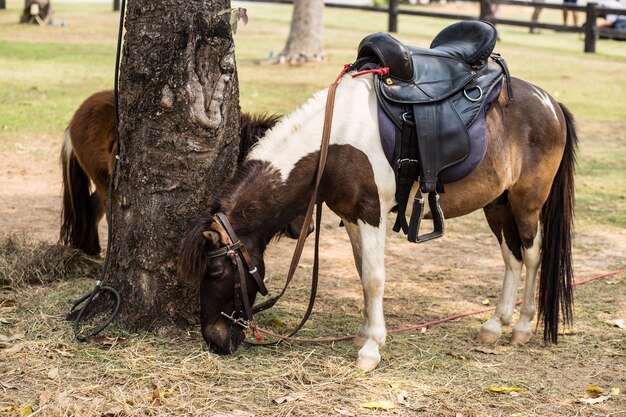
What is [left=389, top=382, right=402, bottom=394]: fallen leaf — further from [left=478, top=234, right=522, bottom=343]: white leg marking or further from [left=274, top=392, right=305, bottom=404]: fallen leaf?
[left=478, top=234, right=522, bottom=343]: white leg marking

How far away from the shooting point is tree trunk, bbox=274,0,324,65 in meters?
16.3

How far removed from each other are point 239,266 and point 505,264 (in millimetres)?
1936

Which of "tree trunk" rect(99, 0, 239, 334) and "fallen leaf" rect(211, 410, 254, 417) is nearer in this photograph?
"fallen leaf" rect(211, 410, 254, 417)

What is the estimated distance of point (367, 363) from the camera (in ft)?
14.9

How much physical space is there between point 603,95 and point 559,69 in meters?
2.61

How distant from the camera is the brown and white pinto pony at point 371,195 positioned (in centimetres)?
443

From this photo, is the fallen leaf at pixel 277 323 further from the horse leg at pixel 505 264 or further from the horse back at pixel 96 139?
the horse back at pixel 96 139

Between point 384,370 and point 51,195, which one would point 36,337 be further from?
point 51,195

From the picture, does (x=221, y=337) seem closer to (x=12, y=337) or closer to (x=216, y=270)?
(x=216, y=270)

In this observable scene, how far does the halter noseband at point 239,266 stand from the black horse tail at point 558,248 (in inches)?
72.9

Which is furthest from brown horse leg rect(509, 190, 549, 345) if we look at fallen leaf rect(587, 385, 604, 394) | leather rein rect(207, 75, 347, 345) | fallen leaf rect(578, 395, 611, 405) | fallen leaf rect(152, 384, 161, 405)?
fallen leaf rect(152, 384, 161, 405)

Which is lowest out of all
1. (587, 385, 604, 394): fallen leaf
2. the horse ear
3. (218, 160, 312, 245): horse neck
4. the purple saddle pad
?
(587, 385, 604, 394): fallen leaf

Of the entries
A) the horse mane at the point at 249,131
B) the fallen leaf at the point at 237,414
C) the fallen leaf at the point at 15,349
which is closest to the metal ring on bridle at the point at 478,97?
the horse mane at the point at 249,131

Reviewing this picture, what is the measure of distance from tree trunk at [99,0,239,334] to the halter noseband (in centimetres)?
52
